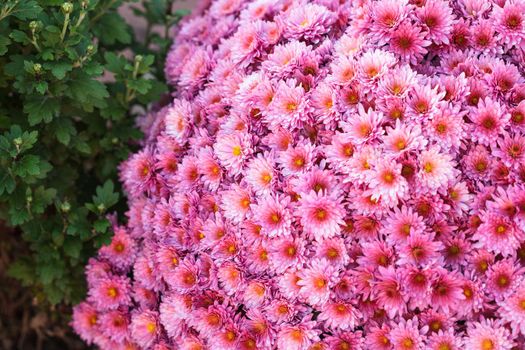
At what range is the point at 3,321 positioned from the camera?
2.96 metres

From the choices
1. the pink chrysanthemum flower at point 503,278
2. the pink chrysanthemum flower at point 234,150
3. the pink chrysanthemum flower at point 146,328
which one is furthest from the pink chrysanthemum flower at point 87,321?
the pink chrysanthemum flower at point 503,278

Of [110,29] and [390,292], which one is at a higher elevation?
[110,29]

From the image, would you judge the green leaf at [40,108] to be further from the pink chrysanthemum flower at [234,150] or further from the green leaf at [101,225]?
the pink chrysanthemum flower at [234,150]

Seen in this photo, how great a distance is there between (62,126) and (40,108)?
125 mm

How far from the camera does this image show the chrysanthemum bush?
1718 mm

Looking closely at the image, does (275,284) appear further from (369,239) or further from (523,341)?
(523,341)

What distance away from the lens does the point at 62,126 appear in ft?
7.34

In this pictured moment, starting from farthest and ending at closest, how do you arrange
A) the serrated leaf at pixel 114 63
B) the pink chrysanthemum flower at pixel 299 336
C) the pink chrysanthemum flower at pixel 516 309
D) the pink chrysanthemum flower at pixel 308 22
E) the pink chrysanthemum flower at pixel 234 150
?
1. the serrated leaf at pixel 114 63
2. the pink chrysanthemum flower at pixel 308 22
3. the pink chrysanthemum flower at pixel 234 150
4. the pink chrysanthemum flower at pixel 299 336
5. the pink chrysanthemum flower at pixel 516 309

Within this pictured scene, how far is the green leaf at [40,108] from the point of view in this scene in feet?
6.89

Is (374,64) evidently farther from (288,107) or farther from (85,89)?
(85,89)

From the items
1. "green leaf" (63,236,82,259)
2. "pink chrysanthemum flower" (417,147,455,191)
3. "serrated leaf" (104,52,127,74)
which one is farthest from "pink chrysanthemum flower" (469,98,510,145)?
"green leaf" (63,236,82,259)

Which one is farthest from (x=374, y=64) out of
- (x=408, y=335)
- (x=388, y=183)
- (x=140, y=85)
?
(x=140, y=85)

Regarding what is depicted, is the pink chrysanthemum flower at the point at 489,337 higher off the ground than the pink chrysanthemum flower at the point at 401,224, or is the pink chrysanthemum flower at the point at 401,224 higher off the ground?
the pink chrysanthemum flower at the point at 401,224

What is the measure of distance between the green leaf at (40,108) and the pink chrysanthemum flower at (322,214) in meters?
0.84
